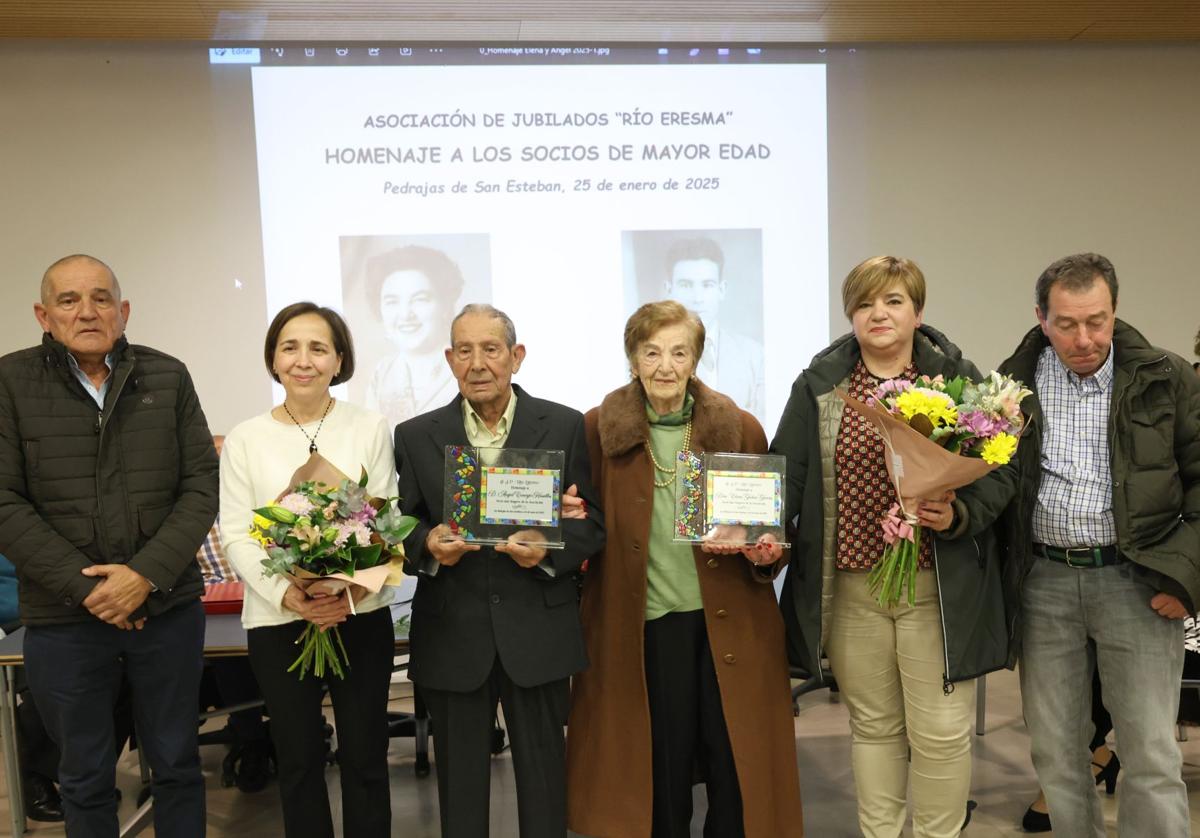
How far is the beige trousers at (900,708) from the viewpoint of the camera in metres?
2.55

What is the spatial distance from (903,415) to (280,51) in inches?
155

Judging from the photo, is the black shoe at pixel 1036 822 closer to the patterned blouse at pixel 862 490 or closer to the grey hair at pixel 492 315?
the patterned blouse at pixel 862 490

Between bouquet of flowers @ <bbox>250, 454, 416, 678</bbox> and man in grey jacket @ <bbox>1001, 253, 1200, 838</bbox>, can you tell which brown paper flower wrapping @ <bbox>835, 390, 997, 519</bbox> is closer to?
man in grey jacket @ <bbox>1001, 253, 1200, 838</bbox>

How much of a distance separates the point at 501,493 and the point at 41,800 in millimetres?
2531

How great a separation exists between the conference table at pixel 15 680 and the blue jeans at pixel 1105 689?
1.92 metres

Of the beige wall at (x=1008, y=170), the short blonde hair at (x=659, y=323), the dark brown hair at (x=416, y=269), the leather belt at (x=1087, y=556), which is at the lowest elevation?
the leather belt at (x=1087, y=556)

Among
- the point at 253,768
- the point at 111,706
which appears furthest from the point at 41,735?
the point at 111,706

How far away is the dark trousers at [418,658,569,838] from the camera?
2.51 m

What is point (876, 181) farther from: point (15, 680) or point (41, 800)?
point (41, 800)

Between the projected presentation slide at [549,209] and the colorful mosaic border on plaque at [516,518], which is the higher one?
the projected presentation slide at [549,209]

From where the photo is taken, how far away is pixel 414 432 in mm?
2525

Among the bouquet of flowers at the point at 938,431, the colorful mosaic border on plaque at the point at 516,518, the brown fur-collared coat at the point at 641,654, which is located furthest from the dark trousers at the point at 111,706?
the bouquet of flowers at the point at 938,431

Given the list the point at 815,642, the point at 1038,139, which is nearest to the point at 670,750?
the point at 815,642

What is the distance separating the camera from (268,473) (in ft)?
8.10
